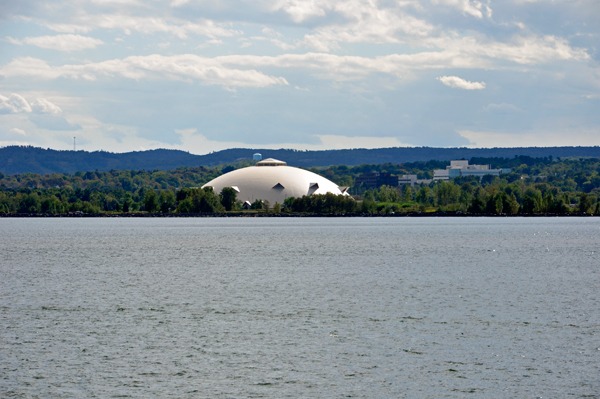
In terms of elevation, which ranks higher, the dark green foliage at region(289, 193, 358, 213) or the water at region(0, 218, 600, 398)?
the dark green foliage at region(289, 193, 358, 213)

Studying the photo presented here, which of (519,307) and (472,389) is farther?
(519,307)

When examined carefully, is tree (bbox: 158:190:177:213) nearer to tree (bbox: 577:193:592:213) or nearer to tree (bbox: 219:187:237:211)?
tree (bbox: 219:187:237:211)

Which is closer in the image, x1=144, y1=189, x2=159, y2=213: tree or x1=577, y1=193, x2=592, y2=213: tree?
x1=577, y1=193, x2=592, y2=213: tree

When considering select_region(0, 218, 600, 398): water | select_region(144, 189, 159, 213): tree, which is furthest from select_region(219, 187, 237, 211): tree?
select_region(0, 218, 600, 398): water

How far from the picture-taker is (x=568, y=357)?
800 inches

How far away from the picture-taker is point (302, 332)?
24797mm

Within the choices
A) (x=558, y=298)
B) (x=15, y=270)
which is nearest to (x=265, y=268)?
(x=15, y=270)

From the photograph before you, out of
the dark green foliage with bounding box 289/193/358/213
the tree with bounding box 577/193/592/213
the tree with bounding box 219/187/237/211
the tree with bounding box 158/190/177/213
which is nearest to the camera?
Answer: the tree with bounding box 577/193/592/213

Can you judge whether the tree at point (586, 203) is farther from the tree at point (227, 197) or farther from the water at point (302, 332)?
the water at point (302, 332)

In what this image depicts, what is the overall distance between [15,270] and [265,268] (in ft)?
57.8

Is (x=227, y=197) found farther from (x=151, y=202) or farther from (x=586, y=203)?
(x=586, y=203)

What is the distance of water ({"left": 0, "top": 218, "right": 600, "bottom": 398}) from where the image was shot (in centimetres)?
1811

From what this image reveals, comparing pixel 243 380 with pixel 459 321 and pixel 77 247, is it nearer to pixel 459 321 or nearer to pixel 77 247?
pixel 459 321

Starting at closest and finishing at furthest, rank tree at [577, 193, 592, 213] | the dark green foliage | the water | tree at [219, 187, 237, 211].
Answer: the water → tree at [577, 193, 592, 213] → the dark green foliage → tree at [219, 187, 237, 211]
